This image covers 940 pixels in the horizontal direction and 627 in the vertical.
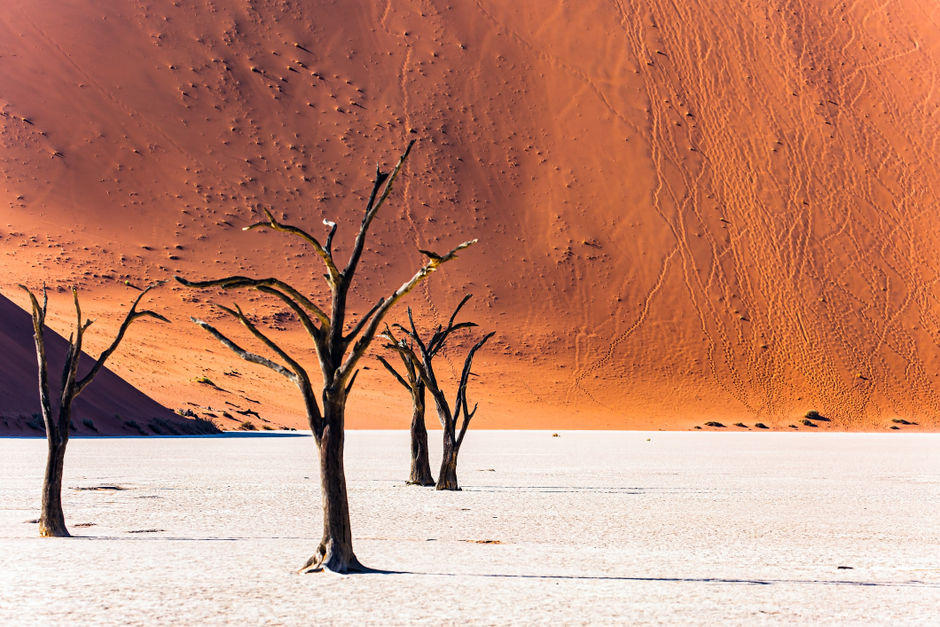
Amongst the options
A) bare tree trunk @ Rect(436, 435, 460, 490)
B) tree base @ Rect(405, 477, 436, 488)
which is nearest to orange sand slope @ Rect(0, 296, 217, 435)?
tree base @ Rect(405, 477, 436, 488)

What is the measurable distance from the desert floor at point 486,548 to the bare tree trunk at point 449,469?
272 mm

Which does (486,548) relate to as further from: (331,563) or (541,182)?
(541,182)

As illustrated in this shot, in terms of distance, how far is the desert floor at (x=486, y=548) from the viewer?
7.07 meters

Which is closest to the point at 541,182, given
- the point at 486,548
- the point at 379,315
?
the point at 486,548

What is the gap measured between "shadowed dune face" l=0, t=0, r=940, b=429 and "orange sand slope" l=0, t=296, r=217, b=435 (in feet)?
31.2

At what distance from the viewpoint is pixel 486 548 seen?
404 inches

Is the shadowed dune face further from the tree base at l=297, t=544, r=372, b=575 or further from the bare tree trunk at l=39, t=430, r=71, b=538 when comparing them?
the tree base at l=297, t=544, r=372, b=575

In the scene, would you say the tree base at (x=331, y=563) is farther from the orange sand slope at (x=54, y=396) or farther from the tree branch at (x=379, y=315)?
the orange sand slope at (x=54, y=396)

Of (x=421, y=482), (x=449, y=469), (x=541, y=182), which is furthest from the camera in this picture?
(x=541, y=182)

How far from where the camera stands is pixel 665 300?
62.3m

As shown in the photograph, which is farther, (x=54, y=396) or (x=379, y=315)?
(x=54, y=396)

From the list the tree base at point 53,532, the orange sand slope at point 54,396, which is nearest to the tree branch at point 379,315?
the tree base at point 53,532

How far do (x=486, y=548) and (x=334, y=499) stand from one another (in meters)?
2.35

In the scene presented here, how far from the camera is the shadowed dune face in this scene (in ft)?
187
